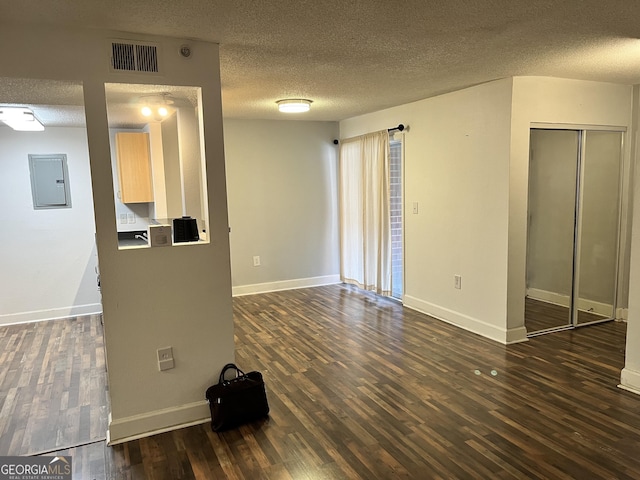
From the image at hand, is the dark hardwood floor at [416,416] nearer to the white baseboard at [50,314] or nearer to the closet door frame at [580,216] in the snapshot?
the closet door frame at [580,216]

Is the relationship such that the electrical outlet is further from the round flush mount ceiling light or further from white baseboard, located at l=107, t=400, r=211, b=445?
the round flush mount ceiling light

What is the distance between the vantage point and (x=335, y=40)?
269 centimetres

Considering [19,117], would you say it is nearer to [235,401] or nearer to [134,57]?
[134,57]

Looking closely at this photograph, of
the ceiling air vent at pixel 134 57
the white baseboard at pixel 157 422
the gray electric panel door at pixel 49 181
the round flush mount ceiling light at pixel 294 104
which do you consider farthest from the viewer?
the gray electric panel door at pixel 49 181

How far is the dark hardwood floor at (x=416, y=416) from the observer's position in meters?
2.33

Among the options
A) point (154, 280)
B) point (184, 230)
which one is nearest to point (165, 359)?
point (154, 280)

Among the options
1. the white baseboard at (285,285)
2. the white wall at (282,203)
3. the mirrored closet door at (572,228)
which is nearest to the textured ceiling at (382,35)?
the mirrored closet door at (572,228)

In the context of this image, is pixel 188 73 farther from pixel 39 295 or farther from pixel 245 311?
pixel 39 295

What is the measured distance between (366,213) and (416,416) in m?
3.31

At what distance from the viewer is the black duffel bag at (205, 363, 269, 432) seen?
8.87ft

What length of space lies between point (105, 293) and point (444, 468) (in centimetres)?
204

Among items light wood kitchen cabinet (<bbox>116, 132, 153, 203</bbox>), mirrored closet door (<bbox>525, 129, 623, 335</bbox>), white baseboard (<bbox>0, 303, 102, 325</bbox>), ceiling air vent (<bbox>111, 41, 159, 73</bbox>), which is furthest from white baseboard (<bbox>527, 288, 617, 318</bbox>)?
white baseboard (<bbox>0, 303, 102, 325</bbox>)

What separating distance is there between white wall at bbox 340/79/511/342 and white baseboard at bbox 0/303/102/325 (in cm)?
375

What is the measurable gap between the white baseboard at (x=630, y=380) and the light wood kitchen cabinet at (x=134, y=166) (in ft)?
15.3
